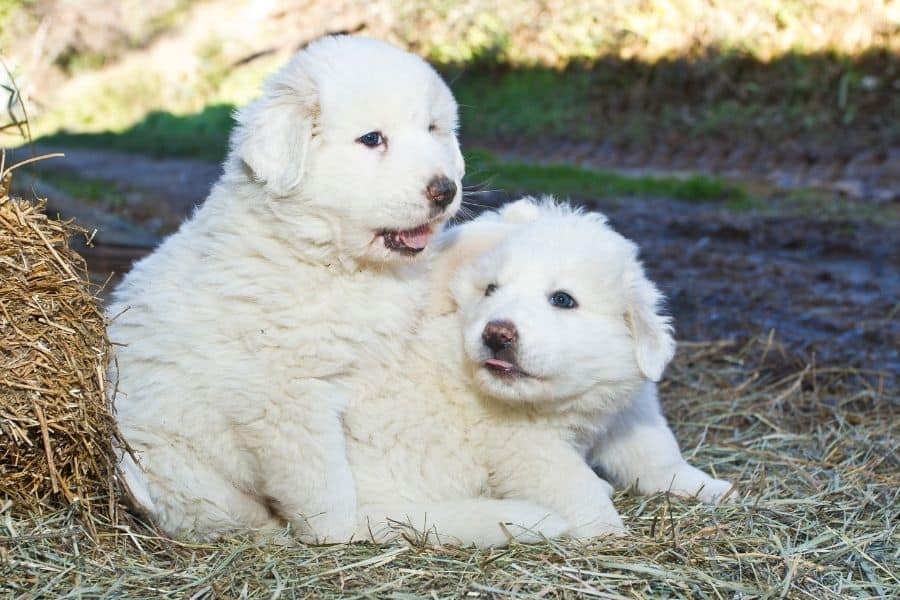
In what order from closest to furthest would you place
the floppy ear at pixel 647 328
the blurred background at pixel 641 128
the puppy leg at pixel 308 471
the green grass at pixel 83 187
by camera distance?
the puppy leg at pixel 308 471 < the floppy ear at pixel 647 328 < the blurred background at pixel 641 128 < the green grass at pixel 83 187

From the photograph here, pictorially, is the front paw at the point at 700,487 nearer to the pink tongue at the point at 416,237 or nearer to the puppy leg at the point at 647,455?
the puppy leg at the point at 647,455

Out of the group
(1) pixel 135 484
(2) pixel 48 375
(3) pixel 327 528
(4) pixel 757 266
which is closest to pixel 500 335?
(3) pixel 327 528

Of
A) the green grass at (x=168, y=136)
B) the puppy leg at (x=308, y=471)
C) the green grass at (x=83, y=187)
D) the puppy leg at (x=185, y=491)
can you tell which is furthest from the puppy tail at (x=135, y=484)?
the green grass at (x=168, y=136)

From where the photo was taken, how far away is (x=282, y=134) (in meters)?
3.38

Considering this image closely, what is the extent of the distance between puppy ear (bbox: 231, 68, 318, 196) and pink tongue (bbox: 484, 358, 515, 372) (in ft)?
2.86

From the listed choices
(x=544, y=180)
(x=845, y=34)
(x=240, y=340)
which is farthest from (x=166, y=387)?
(x=845, y=34)

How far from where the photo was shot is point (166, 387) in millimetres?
3320

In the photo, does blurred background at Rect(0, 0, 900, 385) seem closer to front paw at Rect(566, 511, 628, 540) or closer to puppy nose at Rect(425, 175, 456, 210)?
puppy nose at Rect(425, 175, 456, 210)

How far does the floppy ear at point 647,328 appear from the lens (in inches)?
141

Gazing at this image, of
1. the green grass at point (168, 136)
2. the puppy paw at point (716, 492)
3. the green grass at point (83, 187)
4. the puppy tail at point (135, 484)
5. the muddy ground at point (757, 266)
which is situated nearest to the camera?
the puppy tail at point (135, 484)

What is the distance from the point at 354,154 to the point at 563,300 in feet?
2.91

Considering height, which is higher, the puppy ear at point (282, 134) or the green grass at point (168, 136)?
the puppy ear at point (282, 134)

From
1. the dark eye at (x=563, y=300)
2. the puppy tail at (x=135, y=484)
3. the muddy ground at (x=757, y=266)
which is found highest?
the dark eye at (x=563, y=300)

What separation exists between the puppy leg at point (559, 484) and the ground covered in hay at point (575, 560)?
0.42 ft
